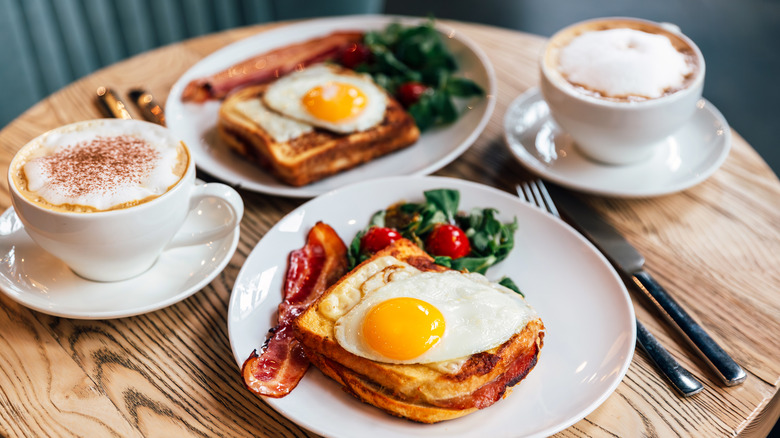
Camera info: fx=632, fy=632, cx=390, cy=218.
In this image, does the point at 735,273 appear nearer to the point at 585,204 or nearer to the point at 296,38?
the point at 585,204

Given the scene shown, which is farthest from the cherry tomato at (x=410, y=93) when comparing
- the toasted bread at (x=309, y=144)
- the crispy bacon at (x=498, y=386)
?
the crispy bacon at (x=498, y=386)

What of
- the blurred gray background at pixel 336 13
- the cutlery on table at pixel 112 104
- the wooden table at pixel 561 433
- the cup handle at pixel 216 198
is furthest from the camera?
the blurred gray background at pixel 336 13

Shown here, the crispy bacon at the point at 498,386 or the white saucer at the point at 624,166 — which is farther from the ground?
the crispy bacon at the point at 498,386

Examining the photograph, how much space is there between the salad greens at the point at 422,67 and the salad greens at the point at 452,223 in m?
0.68

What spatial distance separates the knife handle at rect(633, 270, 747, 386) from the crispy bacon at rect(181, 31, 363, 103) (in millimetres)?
1817

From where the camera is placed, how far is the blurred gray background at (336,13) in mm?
4203

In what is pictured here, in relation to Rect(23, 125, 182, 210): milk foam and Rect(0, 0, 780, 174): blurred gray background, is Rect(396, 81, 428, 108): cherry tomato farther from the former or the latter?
Rect(23, 125, 182, 210): milk foam

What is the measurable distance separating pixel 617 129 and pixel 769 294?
71 centimetres

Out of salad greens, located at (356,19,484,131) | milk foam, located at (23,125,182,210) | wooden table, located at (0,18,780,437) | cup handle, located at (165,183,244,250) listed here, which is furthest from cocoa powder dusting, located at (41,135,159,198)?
salad greens, located at (356,19,484,131)

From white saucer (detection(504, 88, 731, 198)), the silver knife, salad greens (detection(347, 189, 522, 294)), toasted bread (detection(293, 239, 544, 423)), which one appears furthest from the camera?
white saucer (detection(504, 88, 731, 198))

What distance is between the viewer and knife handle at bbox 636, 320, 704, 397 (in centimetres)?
164

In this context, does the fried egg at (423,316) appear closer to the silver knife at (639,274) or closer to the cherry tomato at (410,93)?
the silver knife at (639,274)

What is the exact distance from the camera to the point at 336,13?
4836 mm

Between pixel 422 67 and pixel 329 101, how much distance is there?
70cm
